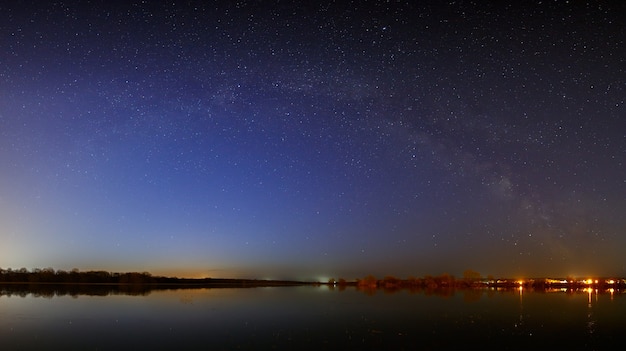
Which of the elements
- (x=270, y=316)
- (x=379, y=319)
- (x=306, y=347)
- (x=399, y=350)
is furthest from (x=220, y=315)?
(x=399, y=350)

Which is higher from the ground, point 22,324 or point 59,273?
point 22,324

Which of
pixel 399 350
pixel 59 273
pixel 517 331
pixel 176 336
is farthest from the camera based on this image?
pixel 59 273

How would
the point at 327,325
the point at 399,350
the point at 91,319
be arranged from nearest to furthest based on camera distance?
the point at 399,350
the point at 327,325
the point at 91,319

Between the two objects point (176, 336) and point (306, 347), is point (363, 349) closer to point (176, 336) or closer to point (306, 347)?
point (306, 347)

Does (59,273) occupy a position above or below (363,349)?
below

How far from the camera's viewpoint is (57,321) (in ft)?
113

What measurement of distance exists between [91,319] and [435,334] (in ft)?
81.5

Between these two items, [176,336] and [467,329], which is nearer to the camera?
[176,336]

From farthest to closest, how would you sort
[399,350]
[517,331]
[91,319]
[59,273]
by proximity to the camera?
[59,273] < [91,319] < [517,331] < [399,350]

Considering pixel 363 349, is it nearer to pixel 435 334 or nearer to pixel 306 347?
pixel 306 347

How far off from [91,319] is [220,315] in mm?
9814

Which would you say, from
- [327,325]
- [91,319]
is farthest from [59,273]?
[327,325]

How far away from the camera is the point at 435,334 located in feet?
95.5

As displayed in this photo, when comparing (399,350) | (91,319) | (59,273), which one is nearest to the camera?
(399,350)
